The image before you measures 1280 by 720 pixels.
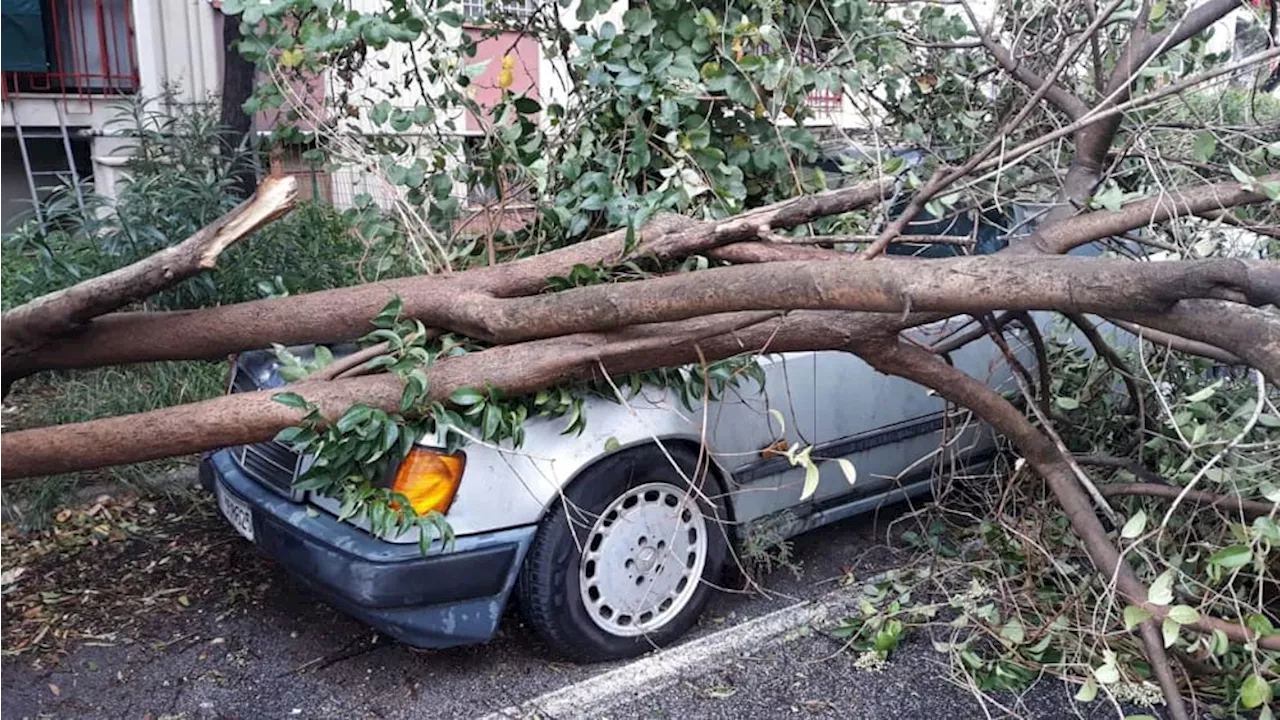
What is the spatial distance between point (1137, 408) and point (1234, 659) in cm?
116

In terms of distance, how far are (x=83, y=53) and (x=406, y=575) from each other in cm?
793

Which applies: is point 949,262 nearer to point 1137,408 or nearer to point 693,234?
point 693,234

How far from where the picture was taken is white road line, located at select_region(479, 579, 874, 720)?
3564 millimetres

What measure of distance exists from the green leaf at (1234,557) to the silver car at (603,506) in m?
1.04

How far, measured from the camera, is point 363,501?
10.9ft

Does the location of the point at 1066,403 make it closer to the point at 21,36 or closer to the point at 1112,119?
the point at 1112,119

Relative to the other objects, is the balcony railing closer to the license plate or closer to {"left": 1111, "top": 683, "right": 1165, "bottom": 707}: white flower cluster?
the license plate

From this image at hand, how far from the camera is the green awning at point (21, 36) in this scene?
27.3 feet

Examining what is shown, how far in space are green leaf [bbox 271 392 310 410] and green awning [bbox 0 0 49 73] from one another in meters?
6.92

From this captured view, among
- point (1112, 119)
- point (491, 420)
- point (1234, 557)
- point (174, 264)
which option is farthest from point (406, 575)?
point (1112, 119)

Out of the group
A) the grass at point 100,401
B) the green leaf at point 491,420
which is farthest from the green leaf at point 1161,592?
the grass at point 100,401

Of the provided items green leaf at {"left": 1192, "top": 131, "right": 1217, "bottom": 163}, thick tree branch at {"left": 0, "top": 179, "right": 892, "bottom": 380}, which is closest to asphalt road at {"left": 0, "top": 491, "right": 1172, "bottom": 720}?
thick tree branch at {"left": 0, "top": 179, "right": 892, "bottom": 380}

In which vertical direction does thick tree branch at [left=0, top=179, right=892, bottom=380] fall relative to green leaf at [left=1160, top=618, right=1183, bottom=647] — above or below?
above

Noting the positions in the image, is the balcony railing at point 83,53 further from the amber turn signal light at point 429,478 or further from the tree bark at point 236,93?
the amber turn signal light at point 429,478
